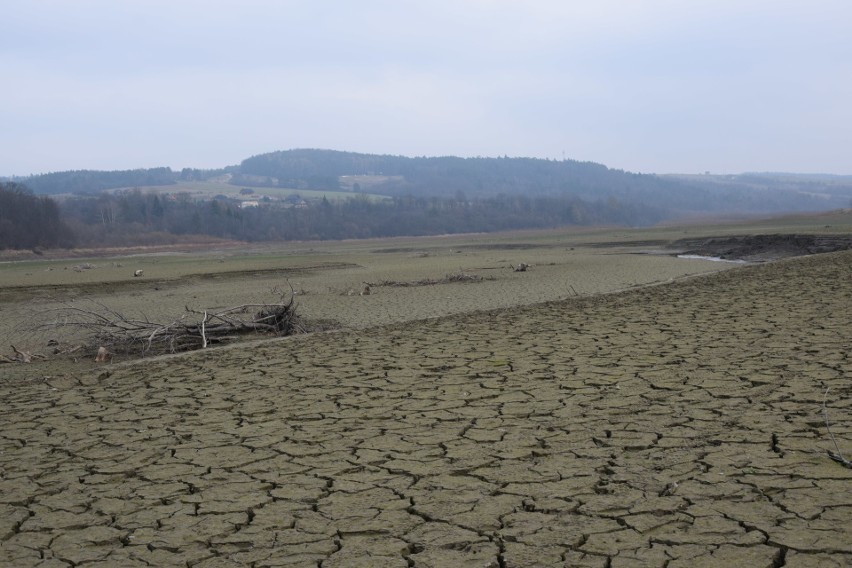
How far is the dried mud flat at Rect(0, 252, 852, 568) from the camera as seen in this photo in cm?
365

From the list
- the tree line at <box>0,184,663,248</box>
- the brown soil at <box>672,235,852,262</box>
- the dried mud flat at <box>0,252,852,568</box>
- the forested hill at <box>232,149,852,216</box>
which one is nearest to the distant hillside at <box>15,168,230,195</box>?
the forested hill at <box>232,149,852,216</box>

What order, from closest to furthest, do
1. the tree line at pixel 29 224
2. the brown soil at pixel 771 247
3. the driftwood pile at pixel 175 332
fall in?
the driftwood pile at pixel 175 332 < the brown soil at pixel 771 247 < the tree line at pixel 29 224

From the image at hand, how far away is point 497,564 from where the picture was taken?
3.39 meters

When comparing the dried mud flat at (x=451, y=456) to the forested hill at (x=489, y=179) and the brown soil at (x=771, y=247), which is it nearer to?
the brown soil at (x=771, y=247)

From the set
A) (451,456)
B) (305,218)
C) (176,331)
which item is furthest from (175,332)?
(305,218)

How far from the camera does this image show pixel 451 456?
497cm

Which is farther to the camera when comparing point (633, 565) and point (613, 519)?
point (613, 519)

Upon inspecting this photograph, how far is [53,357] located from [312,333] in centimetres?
331

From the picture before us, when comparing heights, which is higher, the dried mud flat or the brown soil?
the brown soil

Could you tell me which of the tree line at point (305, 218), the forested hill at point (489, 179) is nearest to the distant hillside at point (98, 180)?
the forested hill at point (489, 179)

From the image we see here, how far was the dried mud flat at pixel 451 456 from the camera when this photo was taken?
3648 mm

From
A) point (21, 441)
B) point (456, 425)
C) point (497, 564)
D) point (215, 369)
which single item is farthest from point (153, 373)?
point (497, 564)

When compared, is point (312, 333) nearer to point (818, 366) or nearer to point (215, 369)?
point (215, 369)

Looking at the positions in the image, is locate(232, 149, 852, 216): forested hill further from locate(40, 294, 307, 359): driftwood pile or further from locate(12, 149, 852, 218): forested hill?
locate(40, 294, 307, 359): driftwood pile
